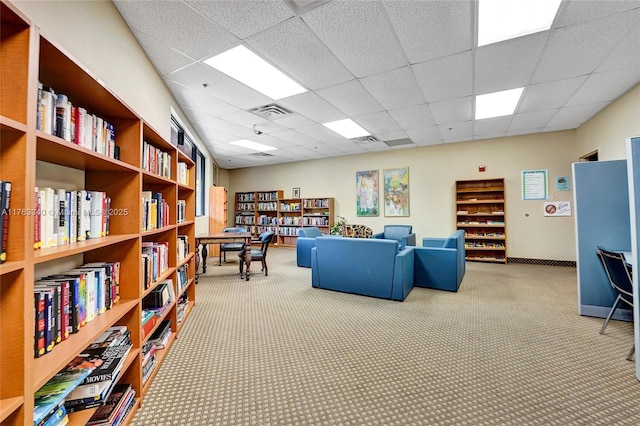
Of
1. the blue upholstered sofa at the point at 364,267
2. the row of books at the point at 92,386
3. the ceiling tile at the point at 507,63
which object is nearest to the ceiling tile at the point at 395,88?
the ceiling tile at the point at 507,63

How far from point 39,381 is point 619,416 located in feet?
8.98

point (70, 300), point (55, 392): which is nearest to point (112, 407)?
point (55, 392)

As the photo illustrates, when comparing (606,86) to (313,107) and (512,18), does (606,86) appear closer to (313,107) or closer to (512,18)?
(512,18)

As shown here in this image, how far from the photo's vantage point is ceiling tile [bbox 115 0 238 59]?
2.07 m

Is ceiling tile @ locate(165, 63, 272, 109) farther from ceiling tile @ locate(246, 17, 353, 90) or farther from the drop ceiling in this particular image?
ceiling tile @ locate(246, 17, 353, 90)

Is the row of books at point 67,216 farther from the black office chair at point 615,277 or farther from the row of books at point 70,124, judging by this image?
the black office chair at point 615,277

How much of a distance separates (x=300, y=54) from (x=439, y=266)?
3.24 metres

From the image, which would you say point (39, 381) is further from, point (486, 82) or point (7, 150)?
point (486, 82)

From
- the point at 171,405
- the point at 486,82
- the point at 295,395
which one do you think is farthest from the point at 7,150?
the point at 486,82

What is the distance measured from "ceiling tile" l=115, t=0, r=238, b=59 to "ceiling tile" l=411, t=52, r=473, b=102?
2.06 meters

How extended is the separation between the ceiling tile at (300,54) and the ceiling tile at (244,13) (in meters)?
0.09

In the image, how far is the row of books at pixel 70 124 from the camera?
1.05 metres

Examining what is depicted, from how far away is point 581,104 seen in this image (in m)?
4.04

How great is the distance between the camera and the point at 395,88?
3.48m
